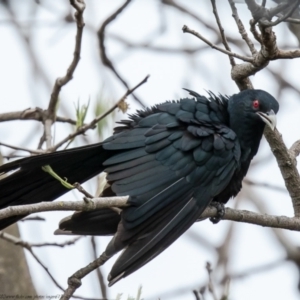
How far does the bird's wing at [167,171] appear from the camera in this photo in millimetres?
3797

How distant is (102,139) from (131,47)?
8.94ft

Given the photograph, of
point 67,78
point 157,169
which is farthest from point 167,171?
point 67,78

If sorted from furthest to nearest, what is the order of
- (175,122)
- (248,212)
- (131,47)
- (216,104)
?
(131,47) < (216,104) < (175,122) < (248,212)

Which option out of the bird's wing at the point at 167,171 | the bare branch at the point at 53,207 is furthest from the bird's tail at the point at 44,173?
the bare branch at the point at 53,207

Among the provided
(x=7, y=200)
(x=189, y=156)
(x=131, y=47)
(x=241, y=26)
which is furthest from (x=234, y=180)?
(x=131, y=47)

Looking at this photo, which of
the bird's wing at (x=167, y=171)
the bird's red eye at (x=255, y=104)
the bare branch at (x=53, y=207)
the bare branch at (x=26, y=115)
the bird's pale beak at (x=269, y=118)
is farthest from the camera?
the bare branch at (x=26, y=115)

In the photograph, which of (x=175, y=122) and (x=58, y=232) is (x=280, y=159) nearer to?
(x=175, y=122)

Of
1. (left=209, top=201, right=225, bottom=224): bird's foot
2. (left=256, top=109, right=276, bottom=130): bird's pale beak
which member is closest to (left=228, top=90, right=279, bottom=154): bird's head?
(left=256, top=109, right=276, bottom=130): bird's pale beak

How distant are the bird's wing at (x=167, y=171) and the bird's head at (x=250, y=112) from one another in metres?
0.17

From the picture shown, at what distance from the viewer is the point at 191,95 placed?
4.68 metres

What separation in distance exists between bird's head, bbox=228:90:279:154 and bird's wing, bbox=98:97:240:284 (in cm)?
17

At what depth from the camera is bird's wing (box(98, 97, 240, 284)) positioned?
3797mm

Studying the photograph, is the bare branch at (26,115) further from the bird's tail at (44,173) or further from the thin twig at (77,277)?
the thin twig at (77,277)

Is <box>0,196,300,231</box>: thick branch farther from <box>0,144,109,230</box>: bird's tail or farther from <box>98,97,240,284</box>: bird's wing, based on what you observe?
<box>0,144,109,230</box>: bird's tail
